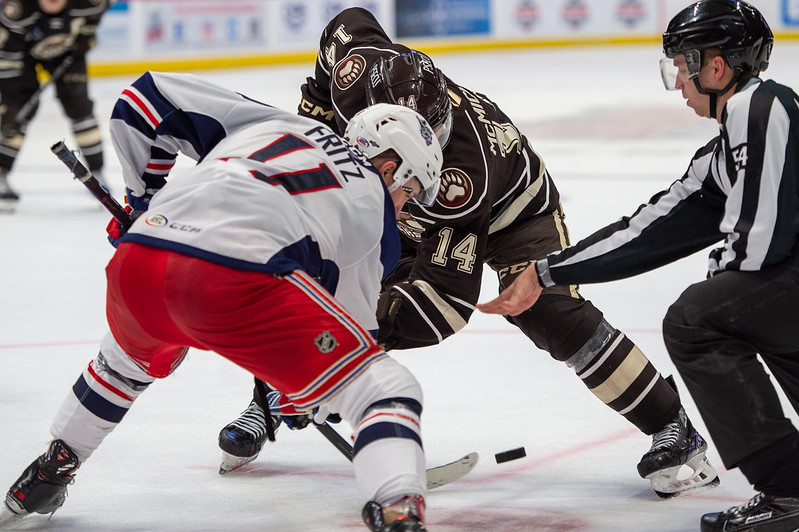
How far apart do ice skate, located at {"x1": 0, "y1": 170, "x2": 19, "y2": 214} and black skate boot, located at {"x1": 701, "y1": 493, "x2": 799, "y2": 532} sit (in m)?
4.92

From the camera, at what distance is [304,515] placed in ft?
8.35

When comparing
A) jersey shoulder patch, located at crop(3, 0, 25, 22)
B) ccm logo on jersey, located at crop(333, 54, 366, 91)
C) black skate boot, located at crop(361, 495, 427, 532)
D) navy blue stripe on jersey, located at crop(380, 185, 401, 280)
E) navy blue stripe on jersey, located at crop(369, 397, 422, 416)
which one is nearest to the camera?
black skate boot, located at crop(361, 495, 427, 532)

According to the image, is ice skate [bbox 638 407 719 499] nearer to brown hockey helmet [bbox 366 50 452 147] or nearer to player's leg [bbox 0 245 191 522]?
brown hockey helmet [bbox 366 50 452 147]

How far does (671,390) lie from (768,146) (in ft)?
2.91

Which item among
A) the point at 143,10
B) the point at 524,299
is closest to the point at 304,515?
the point at 524,299

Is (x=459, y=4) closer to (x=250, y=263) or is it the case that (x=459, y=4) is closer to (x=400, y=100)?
(x=400, y=100)

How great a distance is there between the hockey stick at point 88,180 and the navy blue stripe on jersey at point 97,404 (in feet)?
1.17

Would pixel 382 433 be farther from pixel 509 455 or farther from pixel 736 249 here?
pixel 509 455

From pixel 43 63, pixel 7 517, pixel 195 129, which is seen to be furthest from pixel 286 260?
pixel 43 63

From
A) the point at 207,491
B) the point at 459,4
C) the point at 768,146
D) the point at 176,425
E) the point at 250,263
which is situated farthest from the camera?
the point at 459,4

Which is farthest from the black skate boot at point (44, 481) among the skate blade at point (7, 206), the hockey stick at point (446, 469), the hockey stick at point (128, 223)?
the skate blade at point (7, 206)

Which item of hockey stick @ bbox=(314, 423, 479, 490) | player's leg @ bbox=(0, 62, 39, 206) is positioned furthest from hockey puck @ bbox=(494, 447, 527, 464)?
player's leg @ bbox=(0, 62, 39, 206)

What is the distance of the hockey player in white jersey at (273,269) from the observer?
6.28 feet

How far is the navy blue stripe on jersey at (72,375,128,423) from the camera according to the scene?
7.81ft
